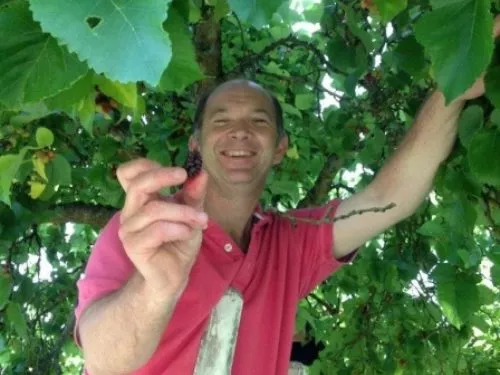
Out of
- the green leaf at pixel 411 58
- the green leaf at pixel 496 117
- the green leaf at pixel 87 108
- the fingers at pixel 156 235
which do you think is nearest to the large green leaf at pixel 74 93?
the green leaf at pixel 87 108

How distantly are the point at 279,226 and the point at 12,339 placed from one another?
5.31 ft

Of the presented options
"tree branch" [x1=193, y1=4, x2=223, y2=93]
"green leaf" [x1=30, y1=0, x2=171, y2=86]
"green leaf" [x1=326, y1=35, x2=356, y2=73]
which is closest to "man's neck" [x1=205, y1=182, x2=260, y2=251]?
"green leaf" [x1=326, y1=35, x2=356, y2=73]

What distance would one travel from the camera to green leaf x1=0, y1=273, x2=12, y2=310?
1.95 meters

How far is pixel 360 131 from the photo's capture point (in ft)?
8.36

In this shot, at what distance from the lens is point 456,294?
5.54ft

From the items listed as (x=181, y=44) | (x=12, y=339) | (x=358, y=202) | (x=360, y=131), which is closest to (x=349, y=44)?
(x=358, y=202)

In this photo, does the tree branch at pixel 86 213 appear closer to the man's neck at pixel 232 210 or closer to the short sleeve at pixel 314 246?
the man's neck at pixel 232 210

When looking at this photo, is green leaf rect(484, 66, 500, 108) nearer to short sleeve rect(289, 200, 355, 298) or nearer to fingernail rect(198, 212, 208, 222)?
fingernail rect(198, 212, 208, 222)

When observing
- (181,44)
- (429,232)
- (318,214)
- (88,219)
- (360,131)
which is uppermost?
(360,131)

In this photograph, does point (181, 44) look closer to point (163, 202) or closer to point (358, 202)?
point (163, 202)

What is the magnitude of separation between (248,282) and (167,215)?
2.89ft

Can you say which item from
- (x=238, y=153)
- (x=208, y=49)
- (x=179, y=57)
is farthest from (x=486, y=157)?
(x=208, y=49)

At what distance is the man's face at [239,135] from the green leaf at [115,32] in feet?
4.57

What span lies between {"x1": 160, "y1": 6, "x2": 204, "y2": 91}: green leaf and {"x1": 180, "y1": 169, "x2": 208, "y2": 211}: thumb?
22cm
